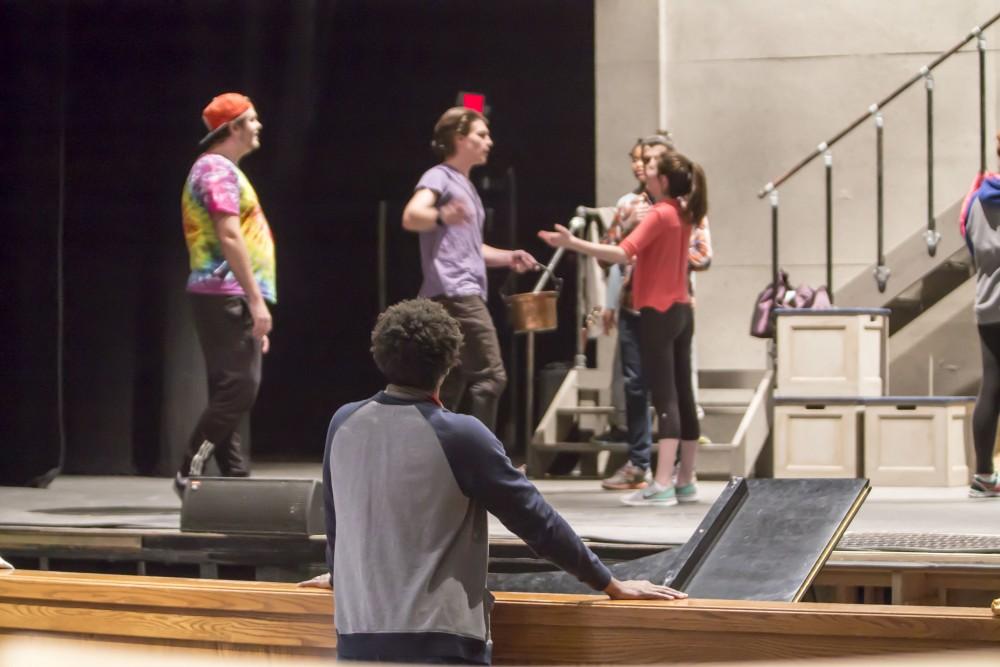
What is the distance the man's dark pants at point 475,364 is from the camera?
464 cm

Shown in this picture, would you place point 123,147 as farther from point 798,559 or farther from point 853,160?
point 798,559

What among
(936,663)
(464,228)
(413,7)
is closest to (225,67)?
(413,7)

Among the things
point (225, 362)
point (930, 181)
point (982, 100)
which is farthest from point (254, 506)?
point (982, 100)

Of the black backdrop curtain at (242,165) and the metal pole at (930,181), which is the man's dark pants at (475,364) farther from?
the metal pole at (930,181)

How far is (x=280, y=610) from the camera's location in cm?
269

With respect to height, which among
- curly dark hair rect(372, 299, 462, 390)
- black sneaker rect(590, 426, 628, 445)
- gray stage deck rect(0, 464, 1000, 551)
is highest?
curly dark hair rect(372, 299, 462, 390)

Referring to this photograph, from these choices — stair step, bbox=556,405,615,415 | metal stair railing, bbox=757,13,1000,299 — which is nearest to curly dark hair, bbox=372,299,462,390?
stair step, bbox=556,405,615,415

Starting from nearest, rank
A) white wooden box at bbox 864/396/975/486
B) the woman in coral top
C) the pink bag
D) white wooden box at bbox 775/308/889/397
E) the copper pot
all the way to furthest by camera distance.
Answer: the woman in coral top
the copper pot
white wooden box at bbox 864/396/975/486
white wooden box at bbox 775/308/889/397
the pink bag

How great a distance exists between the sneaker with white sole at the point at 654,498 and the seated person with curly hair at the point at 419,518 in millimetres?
2542

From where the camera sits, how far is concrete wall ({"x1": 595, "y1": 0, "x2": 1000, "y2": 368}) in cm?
744

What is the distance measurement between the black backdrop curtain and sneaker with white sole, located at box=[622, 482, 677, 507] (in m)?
2.67

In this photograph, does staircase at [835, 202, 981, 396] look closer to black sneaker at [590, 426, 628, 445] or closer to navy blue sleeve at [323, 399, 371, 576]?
black sneaker at [590, 426, 628, 445]

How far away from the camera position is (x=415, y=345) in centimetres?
241

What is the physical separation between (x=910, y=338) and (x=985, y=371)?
8.56 feet
